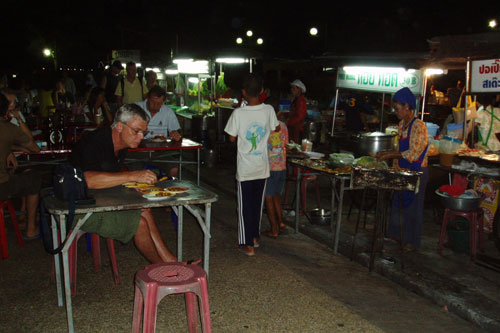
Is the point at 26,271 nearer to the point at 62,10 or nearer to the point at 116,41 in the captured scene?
the point at 62,10

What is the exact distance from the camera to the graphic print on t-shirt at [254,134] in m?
5.31

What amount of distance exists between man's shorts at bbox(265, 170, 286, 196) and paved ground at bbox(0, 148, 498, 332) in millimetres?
733

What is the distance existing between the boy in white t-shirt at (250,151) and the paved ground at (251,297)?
0.41 meters

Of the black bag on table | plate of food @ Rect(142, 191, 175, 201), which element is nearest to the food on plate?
plate of food @ Rect(142, 191, 175, 201)

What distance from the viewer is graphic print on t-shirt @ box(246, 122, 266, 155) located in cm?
531

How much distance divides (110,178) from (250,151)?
1.85m

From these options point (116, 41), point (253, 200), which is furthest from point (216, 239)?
point (116, 41)

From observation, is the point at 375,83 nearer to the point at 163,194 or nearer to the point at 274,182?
the point at 274,182

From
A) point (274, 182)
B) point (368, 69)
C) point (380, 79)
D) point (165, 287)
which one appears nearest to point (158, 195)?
point (165, 287)

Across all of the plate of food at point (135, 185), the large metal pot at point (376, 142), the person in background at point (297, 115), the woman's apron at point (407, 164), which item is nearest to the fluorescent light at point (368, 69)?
the person in background at point (297, 115)

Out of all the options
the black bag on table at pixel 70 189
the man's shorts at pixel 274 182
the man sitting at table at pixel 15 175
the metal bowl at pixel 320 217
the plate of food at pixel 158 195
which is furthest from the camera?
the metal bowl at pixel 320 217

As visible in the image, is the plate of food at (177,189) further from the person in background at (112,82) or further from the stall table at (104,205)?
the person in background at (112,82)

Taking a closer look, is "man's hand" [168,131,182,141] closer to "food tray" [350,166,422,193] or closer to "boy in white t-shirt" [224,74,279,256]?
"boy in white t-shirt" [224,74,279,256]

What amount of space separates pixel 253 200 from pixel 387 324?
2.13m
